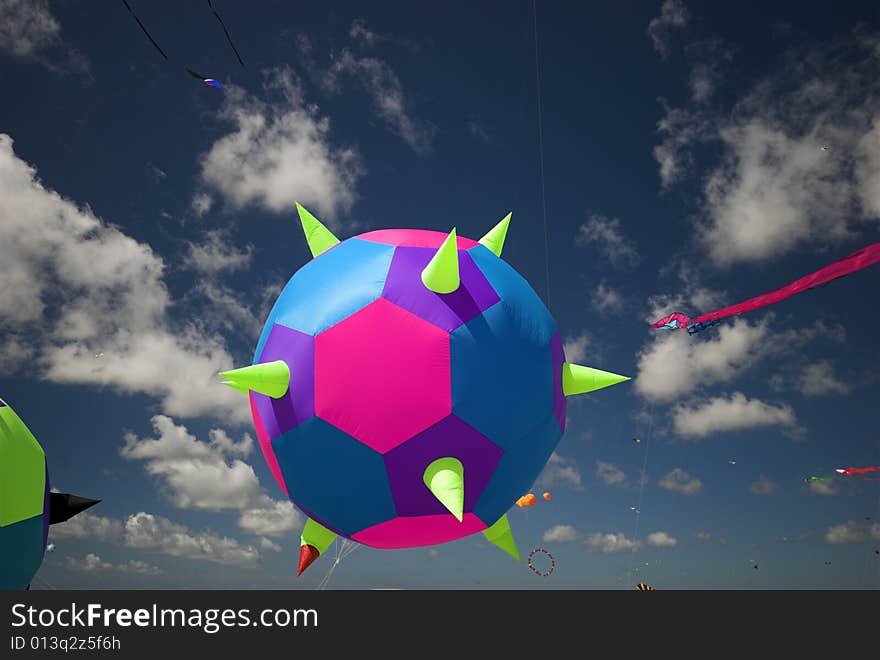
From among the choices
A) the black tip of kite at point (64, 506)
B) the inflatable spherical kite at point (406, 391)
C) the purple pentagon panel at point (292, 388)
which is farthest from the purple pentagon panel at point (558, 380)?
the black tip of kite at point (64, 506)

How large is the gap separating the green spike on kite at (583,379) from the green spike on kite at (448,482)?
1771 millimetres

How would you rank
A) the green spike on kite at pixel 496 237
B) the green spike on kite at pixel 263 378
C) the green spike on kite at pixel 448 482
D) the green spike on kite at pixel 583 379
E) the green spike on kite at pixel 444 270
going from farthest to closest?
the green spike on kite at pixel 496 237 < the green spike on kite at pixel 583 379 < the green spike on kite at pixel 444 270 < the green spike on kite at pixel 263 378 < the green spike on kite at pixel 448 482

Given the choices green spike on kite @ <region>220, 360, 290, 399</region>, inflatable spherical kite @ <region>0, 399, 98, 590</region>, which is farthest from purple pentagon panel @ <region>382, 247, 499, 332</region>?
inflatable spherical kite @ <region>0, 399, 98, 590</region>

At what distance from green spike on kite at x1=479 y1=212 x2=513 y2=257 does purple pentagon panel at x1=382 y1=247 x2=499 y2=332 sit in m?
1.04

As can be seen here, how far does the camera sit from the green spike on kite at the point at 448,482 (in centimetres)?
520

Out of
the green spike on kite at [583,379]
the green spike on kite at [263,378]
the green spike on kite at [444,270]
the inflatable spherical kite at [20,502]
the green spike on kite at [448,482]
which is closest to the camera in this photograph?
the green spike on kite at [448,482]

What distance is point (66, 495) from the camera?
746cm

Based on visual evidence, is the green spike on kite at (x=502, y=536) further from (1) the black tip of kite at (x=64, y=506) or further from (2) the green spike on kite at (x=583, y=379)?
(1) the black tip of kite at (x=64, y=506)

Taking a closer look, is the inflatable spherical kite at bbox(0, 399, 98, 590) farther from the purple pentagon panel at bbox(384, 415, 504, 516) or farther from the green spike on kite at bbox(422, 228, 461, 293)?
the green spike on kite at bbox(422, 228, 461, 293)

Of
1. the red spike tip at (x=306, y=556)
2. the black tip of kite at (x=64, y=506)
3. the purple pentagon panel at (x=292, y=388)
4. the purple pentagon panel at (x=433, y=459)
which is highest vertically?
the purple pentagon panel at (x=292, y=388)
